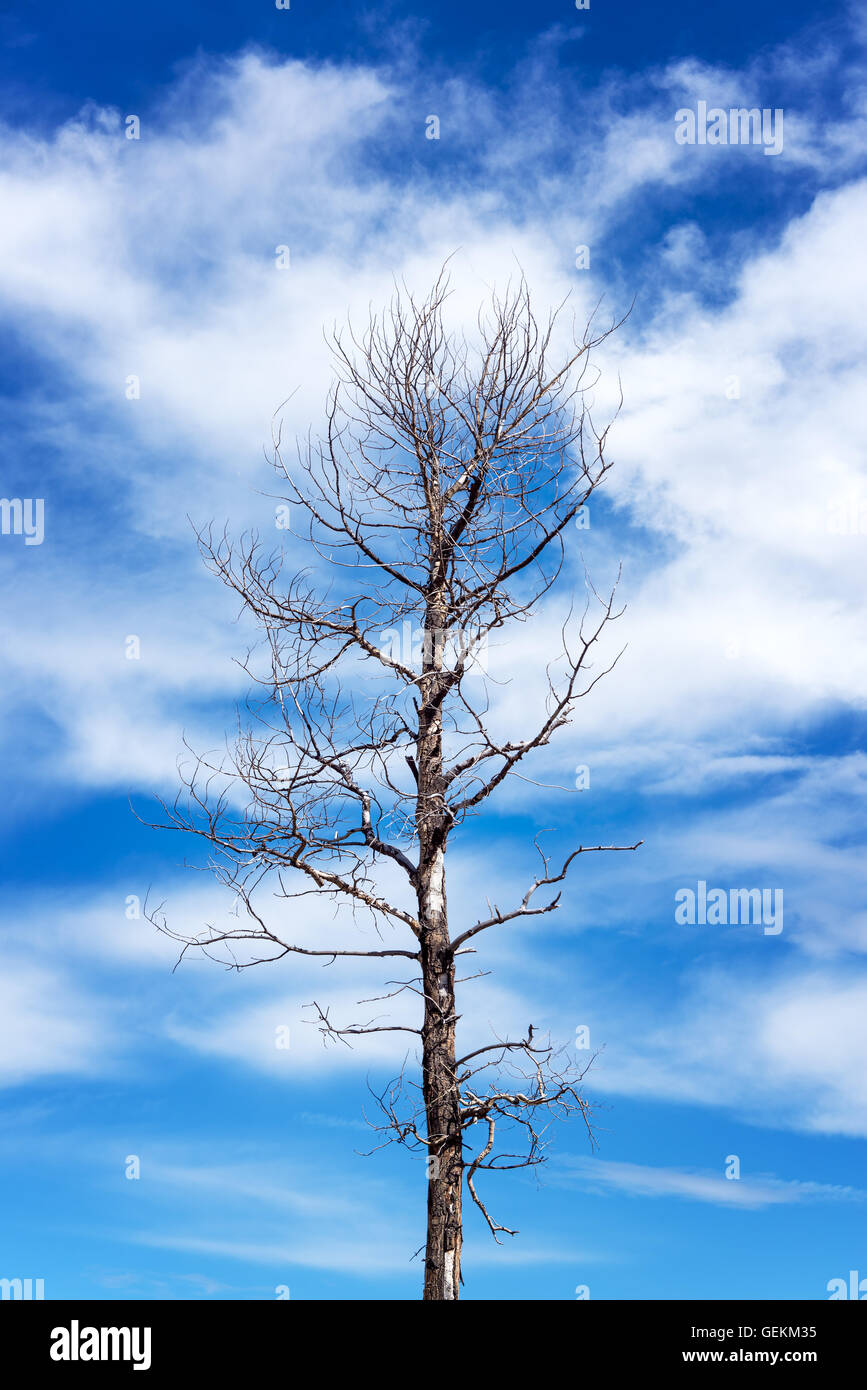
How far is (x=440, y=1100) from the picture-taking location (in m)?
7.38

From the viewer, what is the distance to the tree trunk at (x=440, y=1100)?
277 inches

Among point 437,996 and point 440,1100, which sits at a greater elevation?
point 437,996

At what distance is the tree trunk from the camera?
7.05 m

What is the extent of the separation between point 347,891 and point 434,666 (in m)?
1.91

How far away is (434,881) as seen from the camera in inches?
311

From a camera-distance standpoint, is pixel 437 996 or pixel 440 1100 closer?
pixel 440 1100

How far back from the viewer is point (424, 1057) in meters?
7.53
